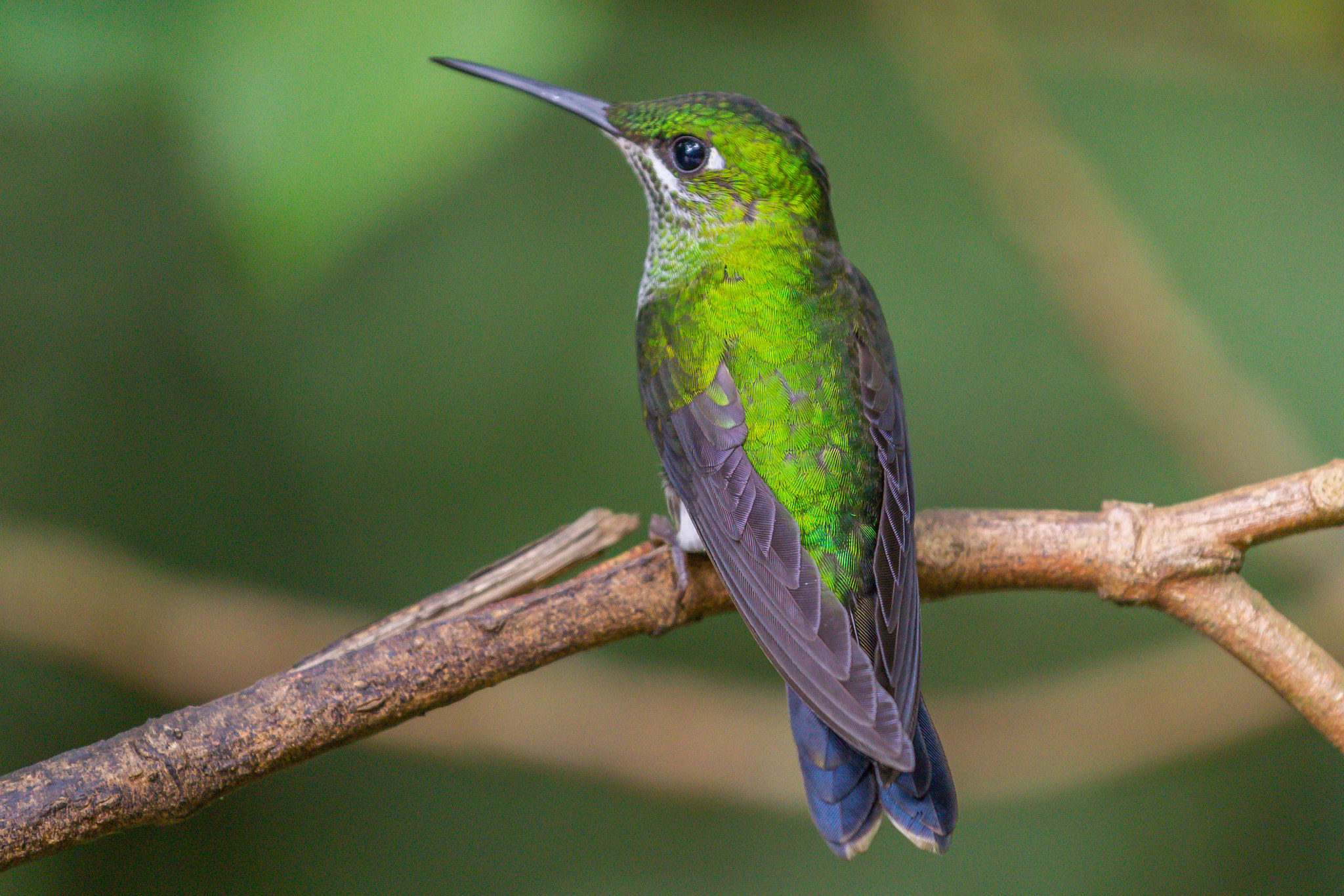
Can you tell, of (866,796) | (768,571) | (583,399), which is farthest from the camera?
(583,399)

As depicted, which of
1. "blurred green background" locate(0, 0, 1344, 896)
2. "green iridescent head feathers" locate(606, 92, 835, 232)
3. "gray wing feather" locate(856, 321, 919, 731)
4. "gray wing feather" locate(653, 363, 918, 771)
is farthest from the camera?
"blurred green background" locate(0, 0, 1344, 896)

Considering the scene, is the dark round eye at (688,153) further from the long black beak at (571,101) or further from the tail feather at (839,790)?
the tail feather at (839,790)

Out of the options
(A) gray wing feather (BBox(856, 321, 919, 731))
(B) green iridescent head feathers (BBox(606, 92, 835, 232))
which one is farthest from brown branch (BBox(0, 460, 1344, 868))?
(B) green iridescent head feathers (BBox(606, 92, 835, 232))

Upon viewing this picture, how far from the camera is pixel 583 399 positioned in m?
3.86

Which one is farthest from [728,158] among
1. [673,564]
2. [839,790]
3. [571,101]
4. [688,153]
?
[839,790]

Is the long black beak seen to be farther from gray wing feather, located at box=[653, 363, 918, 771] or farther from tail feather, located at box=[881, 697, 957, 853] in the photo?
tail feather, located at box=[881, 697, 957, 853]

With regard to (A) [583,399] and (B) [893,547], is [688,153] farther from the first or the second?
(A) [583,399]

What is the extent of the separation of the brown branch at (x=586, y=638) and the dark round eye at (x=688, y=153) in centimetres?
93

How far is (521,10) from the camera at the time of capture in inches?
73.9

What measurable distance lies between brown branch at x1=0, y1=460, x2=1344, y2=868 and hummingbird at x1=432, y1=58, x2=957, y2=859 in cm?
16

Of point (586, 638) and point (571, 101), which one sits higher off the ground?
point (571, 101)

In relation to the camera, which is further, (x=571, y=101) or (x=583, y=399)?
(x=583, y=399)

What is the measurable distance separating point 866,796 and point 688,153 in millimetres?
1473

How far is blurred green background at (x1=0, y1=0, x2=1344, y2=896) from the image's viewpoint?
11.0 ft
